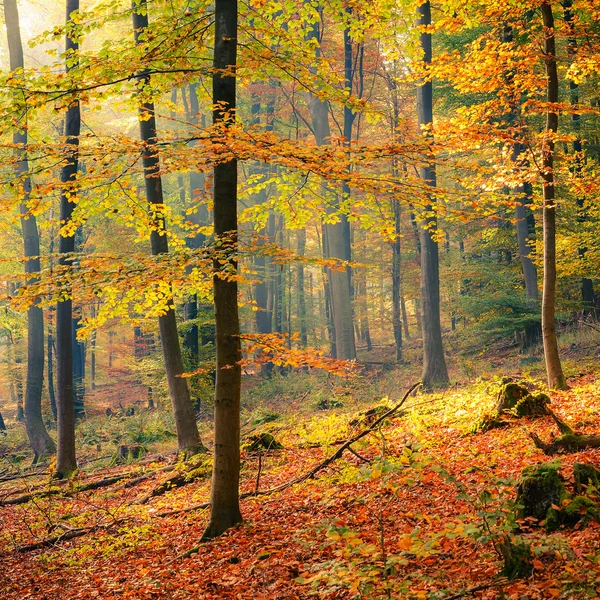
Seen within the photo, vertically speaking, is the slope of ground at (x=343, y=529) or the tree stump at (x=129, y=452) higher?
the slope of ground at (x=343, y=529)

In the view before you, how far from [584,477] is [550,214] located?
589 cm

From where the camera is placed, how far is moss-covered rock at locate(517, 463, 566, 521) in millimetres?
4965

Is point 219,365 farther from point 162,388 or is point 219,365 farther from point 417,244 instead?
point 417,244

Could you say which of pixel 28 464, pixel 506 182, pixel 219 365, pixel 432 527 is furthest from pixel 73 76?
pixel 28 464

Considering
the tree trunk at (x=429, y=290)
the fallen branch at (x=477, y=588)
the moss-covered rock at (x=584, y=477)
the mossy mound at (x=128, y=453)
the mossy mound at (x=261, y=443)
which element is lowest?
the mossy mound at (x=128, y=453)

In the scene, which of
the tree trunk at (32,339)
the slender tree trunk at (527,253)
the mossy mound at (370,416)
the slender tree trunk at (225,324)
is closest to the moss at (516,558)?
the slender tree trunk at (225,324)

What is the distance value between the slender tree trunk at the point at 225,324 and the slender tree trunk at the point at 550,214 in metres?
5.46

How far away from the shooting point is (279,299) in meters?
33.1

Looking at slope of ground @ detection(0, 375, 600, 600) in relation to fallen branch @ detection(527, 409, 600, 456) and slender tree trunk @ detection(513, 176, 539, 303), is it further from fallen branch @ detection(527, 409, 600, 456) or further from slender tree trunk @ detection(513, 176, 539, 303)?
slender tree trunk @ detection(513, 176, 539, 303)

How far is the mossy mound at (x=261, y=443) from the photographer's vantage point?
1019cm

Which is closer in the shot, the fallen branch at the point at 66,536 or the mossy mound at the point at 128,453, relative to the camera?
the fallen branch at the point at 66,536

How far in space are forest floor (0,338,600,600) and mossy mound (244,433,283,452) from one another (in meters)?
0.19

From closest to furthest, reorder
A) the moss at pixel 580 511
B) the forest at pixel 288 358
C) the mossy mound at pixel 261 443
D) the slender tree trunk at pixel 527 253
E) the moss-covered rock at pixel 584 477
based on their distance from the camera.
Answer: the moss at pixel 580 511 < the forest at pixel 288 358 < the moss-covered rock at pixel 584 477 < the mossy mound at pixel 261 443 < the slender tree trunk at pixel 527 253

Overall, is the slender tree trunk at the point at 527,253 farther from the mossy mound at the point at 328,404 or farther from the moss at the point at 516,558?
the moss at the point at 516,558
